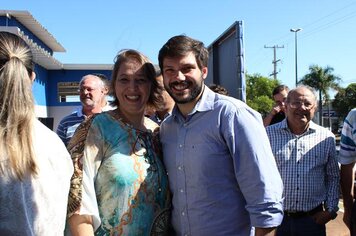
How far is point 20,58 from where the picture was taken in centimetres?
159

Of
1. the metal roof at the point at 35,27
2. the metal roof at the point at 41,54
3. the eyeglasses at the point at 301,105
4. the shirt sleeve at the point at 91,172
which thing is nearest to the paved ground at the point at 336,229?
the eyeglasses at the point at 301,105

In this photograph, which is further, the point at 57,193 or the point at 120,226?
the point at 120,226

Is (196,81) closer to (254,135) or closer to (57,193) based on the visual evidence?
(254,135)

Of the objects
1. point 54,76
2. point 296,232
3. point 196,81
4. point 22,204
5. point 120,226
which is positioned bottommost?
point 296,232

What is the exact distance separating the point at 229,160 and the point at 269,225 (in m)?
0.39

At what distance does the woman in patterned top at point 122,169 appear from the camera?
208 centimetres

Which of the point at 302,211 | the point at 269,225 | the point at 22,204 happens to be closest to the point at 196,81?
the point at 269,225

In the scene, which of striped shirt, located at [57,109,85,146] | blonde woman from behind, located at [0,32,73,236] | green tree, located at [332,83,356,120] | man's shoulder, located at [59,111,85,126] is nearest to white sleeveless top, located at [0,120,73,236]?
blonde woman from behind, located at [0,32,73,236]

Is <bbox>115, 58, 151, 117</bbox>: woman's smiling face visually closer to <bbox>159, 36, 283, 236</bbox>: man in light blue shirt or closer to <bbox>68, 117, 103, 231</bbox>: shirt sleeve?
<bbox>159, 36, 283, 236</bbox>: man in light blue shirt

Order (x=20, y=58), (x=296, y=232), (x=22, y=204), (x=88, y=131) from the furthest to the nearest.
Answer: (x=296, y=232) < (x=88, y=131) < (x=20, y=58) < (x=22, y=204)

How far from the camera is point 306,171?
3.60m

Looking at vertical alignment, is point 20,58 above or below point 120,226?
above

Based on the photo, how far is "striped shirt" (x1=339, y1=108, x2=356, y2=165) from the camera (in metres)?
3.33

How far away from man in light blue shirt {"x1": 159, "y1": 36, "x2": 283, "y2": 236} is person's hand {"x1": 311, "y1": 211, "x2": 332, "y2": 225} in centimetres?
157
